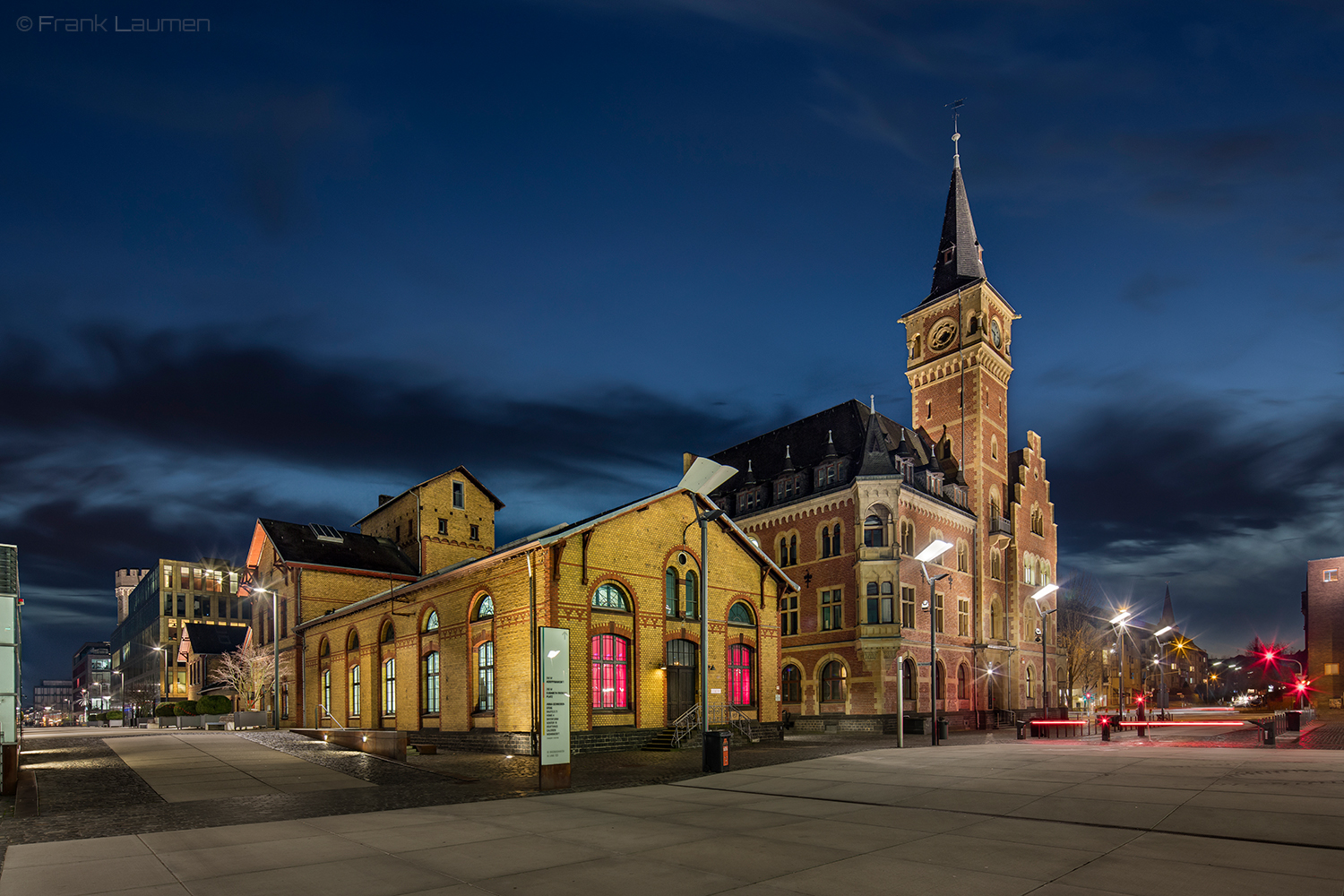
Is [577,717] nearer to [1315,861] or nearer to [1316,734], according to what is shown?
[1315,861]

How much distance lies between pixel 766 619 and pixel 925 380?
94.5 ft

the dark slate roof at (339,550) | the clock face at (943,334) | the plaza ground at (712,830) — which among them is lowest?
the plaza ground at (712,830)

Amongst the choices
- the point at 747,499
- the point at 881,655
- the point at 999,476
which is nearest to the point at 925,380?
the point at 999,476

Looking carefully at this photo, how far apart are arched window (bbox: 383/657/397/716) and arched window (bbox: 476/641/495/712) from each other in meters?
8.04

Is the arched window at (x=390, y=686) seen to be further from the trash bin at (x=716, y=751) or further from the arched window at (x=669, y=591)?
the trash bin at (x=716, y=751)

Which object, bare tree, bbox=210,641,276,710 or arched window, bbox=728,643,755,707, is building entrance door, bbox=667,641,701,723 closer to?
arched window, bbox=728,643,755,707

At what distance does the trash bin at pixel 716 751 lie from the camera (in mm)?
19625

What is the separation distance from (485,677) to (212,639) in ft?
264

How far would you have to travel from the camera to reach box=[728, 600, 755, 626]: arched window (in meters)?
32.4

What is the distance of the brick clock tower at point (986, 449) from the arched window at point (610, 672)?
2913cm

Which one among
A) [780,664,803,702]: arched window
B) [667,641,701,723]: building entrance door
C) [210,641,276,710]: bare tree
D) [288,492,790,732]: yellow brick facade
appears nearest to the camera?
[288,492,790,732]: yellow brick facade

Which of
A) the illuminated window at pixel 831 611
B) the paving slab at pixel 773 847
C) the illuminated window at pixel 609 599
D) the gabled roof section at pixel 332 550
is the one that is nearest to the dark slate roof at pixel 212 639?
the gabled roof section at pixel 332 550

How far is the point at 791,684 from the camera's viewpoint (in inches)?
1895

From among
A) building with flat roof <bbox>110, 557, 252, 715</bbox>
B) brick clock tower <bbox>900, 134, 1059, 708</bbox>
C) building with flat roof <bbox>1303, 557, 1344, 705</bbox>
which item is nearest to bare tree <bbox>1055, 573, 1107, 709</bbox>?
brick clock tower <bbox>900, 134, 1059, 708</bbox>
